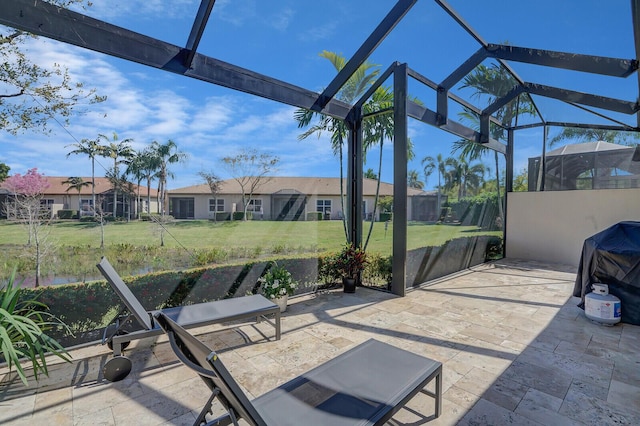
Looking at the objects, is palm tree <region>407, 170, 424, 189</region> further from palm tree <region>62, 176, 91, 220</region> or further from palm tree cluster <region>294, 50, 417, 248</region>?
palm tree <region>62, 176, 91, 220</region>

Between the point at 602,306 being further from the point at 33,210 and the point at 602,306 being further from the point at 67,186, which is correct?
the point at 33,210

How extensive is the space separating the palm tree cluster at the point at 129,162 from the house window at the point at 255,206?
110 cm

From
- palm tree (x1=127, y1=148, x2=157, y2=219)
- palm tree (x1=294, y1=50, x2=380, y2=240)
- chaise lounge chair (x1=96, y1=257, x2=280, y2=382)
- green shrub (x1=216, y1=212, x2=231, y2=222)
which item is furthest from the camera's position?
palm tree (x1=294, y1=50, x2=380, y2=240)

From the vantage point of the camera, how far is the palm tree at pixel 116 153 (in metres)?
3.44

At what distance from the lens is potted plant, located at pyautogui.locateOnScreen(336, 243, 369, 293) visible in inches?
220

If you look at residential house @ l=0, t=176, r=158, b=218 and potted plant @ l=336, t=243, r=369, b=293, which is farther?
potted plant @ l=336, t=243, r=369, b=293

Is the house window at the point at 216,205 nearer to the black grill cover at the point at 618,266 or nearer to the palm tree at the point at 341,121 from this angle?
the palm tree at the point at 341,121

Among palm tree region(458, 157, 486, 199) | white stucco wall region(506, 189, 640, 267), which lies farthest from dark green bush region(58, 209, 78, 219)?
white stucco wall region(506, 189, 640, 267)

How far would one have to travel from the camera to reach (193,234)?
416 centimetres

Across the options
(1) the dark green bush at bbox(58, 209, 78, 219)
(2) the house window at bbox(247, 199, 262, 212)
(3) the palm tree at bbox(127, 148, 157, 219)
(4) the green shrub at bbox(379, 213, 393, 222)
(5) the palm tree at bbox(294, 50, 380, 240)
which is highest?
(5) the palm tree at bbox(294, 50, 380, 240)

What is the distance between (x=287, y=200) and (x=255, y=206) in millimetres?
609

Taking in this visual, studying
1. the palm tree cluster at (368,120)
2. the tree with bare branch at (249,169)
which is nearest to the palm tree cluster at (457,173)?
the palm tree cluster at (368,120)

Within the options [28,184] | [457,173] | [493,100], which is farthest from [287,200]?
[493,100]

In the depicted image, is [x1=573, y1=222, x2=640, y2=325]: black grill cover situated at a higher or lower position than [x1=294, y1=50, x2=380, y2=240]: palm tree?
lower
